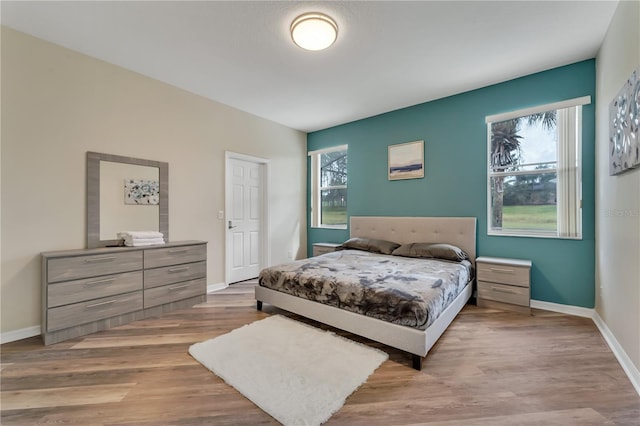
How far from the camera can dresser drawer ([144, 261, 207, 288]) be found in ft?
9.32

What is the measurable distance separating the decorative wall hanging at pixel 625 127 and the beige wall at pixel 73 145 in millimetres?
4138

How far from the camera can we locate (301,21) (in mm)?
2141

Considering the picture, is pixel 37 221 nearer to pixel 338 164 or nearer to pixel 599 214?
pixel 338 164

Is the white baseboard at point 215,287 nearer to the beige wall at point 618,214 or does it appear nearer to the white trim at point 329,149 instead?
the white trim at point 329,149

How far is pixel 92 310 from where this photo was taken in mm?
2451

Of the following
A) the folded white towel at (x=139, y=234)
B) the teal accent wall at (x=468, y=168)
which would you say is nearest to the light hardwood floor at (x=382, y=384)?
the teal accent wall at (x=468, y=168)

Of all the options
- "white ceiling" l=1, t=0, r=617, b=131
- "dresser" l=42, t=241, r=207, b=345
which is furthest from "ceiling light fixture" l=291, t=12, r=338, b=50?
"dresser" l=42, t=241, r=207, b=345

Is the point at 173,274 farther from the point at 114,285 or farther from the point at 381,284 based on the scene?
the point at 381,284

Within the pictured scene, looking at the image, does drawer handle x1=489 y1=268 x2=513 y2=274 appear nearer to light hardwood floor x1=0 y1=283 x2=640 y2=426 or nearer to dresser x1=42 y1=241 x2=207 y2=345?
light hardwood floor x1=0 y1=283 x2=640 y2=426

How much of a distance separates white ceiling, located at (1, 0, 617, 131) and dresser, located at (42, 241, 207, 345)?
2.00 metres

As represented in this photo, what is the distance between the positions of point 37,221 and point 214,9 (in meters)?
2.48

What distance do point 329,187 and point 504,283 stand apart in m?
3.19

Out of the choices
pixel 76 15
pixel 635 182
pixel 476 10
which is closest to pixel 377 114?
pixel 476 10

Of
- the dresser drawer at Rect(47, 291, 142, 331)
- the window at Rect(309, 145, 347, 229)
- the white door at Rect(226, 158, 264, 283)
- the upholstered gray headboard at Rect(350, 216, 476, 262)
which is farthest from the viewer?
the window at Rect(309, 145, 347, 229)
